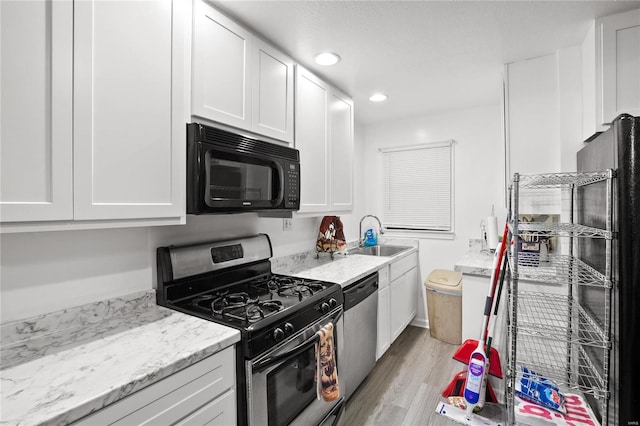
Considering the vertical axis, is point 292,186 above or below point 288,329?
above

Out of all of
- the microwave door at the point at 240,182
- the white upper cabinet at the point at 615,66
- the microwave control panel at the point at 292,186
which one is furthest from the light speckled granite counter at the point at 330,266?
the white upper cabinet at the point at 615,66

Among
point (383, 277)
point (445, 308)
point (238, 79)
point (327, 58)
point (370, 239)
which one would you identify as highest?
point (327, 58)

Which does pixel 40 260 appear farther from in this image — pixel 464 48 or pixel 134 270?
pixel 464 48

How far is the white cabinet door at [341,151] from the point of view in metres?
2.46

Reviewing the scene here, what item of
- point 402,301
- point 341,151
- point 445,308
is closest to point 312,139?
point 341,151

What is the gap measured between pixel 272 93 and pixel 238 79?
27 cm

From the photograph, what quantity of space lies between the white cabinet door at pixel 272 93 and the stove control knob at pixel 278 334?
1.06 metres

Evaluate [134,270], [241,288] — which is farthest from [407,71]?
[134,270]

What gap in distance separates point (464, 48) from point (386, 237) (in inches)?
89.6

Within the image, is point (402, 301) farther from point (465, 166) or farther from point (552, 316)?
point (465, 166)

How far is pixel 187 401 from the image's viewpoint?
3.43 ft

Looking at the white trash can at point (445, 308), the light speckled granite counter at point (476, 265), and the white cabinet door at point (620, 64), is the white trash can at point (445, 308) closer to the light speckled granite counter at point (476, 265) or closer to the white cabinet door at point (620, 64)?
the light speckled granite counter at point (476, 265)

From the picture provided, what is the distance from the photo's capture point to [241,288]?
185cm

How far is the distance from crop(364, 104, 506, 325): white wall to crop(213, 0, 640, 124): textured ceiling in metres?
0.73
